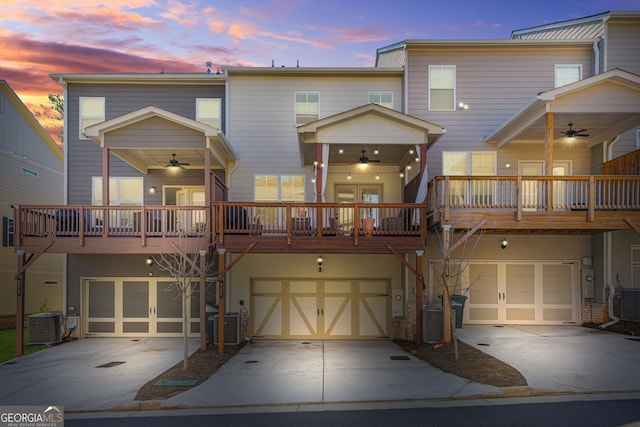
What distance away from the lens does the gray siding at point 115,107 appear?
15133 millimetres

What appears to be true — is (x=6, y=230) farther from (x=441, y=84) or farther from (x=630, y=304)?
(x=630, y=304)

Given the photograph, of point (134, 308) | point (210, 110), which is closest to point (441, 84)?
point (210, 110)

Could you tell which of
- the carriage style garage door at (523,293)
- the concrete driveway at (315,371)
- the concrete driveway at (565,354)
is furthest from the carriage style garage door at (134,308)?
the carriage style garage door at (523,293)

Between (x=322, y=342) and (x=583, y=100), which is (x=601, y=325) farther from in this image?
(x=322, y=342)

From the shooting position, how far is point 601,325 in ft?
45.2

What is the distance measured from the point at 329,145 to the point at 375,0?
10.4 meters

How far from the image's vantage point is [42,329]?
1316 centimetres

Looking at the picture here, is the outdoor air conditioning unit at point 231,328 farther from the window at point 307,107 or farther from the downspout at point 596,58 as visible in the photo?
the downspout at point 596,58

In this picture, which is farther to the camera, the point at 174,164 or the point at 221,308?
the point at 174,164

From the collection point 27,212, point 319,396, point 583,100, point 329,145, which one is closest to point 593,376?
point 319,396

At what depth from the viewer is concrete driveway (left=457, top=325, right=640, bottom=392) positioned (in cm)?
805

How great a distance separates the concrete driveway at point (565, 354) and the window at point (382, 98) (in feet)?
26.1

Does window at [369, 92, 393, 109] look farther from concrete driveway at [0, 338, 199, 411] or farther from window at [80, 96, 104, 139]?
concrete driveway at [0, 338, 199, 411]

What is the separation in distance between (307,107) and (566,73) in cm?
892
